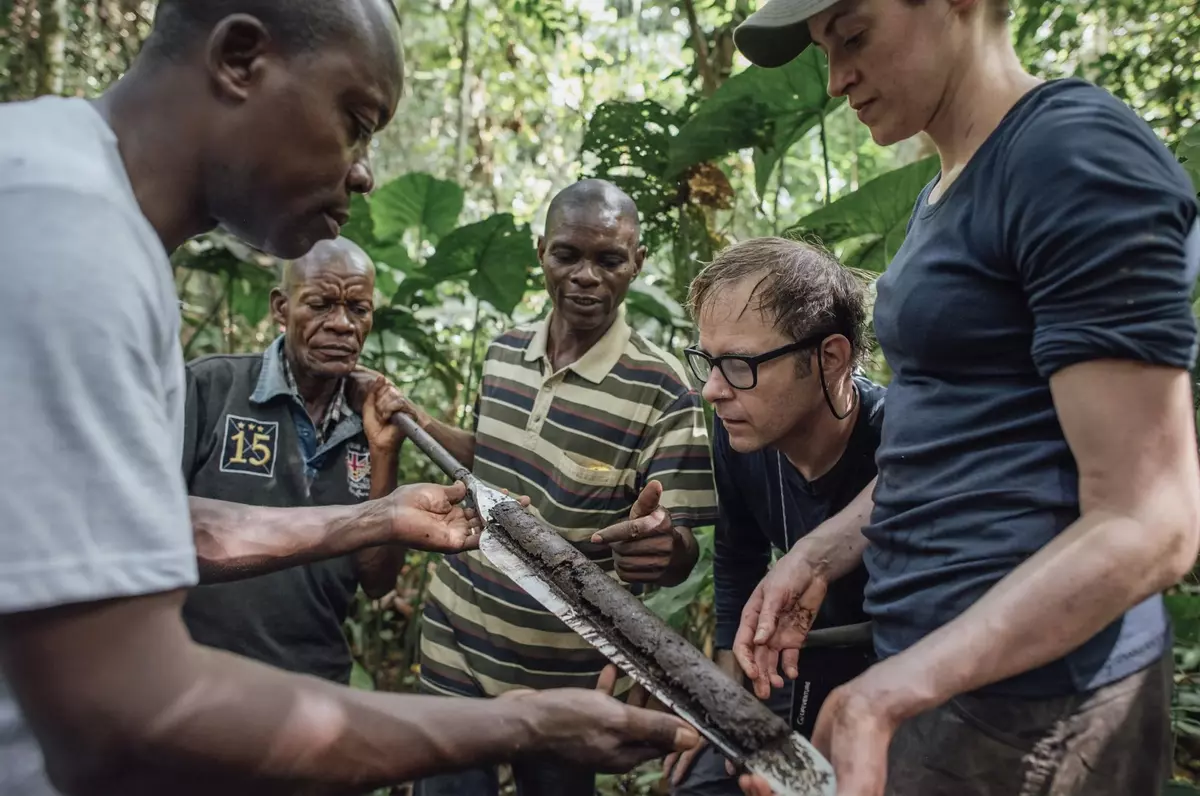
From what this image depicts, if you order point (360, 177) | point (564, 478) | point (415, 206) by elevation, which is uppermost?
point (360, 177)

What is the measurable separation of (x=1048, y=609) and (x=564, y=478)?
1588 mm

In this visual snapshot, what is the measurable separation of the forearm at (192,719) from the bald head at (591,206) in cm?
198

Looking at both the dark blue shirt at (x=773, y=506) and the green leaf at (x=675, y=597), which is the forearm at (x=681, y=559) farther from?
the green leaf at (x=675, y=597)

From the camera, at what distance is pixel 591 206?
9.02 feet

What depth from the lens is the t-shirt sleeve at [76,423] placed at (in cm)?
74

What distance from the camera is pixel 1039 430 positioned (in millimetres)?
1168

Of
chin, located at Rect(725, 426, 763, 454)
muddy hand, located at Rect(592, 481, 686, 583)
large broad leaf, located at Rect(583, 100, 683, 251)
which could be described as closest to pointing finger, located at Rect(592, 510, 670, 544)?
muddy hand, located at Rect(592, 481, 686, 583)

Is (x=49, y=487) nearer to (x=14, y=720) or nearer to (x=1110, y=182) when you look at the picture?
(x=14, y=720)

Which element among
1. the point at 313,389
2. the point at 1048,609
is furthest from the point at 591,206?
the point at 1048,609

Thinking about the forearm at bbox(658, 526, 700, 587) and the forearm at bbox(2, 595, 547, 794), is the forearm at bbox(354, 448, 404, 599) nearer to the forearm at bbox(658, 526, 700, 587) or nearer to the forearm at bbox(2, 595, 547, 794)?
the forearm at bbox(658, 526, 700, 587)

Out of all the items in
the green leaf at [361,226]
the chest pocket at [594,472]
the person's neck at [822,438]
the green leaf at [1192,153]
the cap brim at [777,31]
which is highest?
the green leaf at [1192,153]

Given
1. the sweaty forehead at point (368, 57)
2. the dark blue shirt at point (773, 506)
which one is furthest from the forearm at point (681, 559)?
the sweaty forehead at point (368, 57)

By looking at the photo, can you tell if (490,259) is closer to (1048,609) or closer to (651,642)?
(651,642)

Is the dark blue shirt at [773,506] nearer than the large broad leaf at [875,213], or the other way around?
the dark blue shirt at [773,506]
